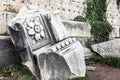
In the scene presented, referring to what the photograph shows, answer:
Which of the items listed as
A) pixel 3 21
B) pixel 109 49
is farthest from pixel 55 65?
pixel 109 49

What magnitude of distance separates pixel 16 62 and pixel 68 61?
46.2 inches

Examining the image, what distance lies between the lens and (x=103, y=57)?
682 cm

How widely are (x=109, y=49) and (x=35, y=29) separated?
285 cm

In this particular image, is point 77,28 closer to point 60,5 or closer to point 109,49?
point 109,49

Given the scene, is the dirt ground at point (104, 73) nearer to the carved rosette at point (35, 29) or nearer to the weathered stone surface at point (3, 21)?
the carved rosette at point (35, 29)

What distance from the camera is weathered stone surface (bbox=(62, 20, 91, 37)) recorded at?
727 cm

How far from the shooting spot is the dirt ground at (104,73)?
539 centimetres

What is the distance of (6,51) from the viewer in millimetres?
5359

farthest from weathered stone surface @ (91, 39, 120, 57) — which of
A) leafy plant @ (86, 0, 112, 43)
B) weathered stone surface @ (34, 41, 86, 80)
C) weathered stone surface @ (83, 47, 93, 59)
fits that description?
weathered stone surface @ (34, 41, 86, 80)

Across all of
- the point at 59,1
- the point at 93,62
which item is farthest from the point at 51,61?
the point at 59,1

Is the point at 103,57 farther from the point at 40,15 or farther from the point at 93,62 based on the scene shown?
the point at 40,15

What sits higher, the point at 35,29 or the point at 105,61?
the point at 35,29

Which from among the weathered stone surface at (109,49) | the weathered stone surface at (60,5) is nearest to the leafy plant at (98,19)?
the weathered stone surface at (60,5)

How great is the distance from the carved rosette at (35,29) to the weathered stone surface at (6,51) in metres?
0.68
